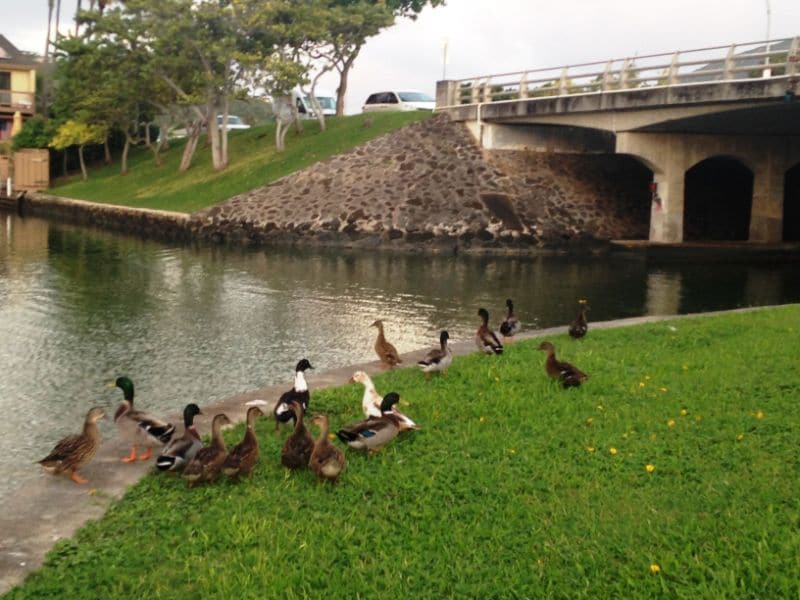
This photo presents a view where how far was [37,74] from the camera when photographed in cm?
7656

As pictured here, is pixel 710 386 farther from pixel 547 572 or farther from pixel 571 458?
pixel 547 572

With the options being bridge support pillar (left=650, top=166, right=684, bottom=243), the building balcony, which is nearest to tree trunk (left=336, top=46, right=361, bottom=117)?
bridge support pillar (left=650, top=166, right=684, bottom=243)

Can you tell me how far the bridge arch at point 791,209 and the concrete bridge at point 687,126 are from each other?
5cm

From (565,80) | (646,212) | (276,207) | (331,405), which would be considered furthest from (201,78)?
(331,405)

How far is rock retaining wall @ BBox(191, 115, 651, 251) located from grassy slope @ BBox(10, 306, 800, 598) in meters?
30.0

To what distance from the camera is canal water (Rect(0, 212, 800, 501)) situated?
15.8 meters

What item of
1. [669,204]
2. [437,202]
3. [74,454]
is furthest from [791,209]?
[74,454]

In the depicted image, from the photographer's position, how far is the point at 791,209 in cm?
4434

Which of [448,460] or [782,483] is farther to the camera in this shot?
[448,460]

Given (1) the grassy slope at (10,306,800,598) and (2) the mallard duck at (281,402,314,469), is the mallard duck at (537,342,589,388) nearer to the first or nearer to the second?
(1) the grassy slope at (10,306,800,598)

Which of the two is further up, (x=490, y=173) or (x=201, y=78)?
(x=201, y=78)

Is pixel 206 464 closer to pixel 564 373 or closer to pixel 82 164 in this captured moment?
pixel 564 373

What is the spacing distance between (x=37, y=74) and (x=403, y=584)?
258ft

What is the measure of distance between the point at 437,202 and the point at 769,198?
A: 14.6 metres
